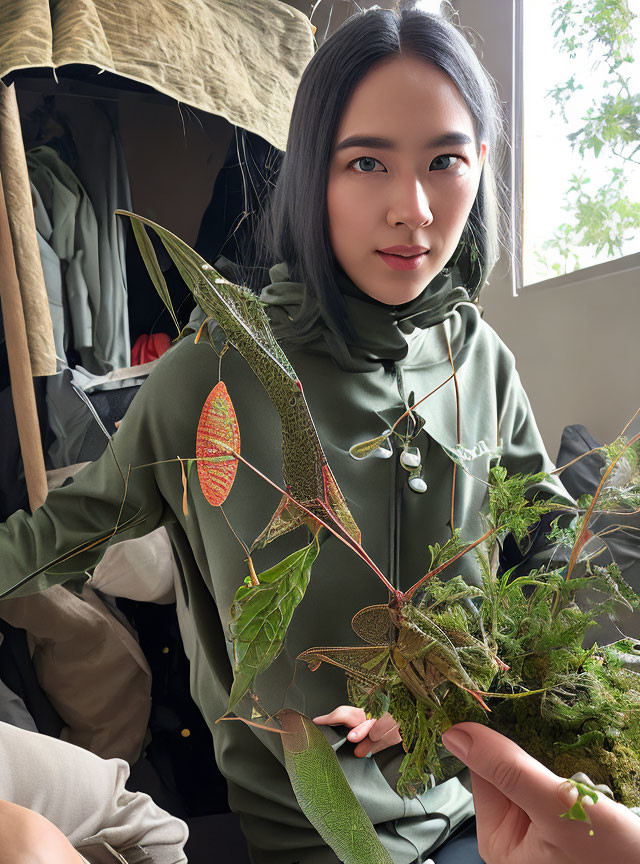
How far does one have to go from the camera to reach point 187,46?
103cm

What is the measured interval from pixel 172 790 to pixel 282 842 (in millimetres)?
478

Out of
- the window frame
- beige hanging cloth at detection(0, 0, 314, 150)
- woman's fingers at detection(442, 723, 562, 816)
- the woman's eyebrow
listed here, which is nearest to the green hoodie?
the woman's eyebrow

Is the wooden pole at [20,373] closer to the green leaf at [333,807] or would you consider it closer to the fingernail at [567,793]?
the green leaf at [333,807]

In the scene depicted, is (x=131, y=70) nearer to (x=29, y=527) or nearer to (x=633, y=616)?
(x=29, y=527)

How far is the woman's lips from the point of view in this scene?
578 millimetres

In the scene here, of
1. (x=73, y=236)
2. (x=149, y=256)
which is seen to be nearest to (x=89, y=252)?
(x=73, y=236)

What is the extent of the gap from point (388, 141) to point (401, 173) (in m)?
0.03

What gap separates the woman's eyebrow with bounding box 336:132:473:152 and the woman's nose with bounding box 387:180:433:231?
3cm

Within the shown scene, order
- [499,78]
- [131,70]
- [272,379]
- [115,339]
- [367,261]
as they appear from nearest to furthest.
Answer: [272,379], [367,261], [131,70], [115,339], [499,78]

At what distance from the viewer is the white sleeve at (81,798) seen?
0.59 metres

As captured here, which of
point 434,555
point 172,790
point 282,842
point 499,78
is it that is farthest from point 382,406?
point 499,78

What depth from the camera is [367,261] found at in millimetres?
586

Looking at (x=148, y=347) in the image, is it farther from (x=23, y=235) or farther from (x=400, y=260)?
(x=400, y=260)

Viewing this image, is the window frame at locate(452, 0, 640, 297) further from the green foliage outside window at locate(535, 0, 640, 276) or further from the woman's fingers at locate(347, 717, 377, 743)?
the woman's fingers at locate(347, 717, 377, 743)
